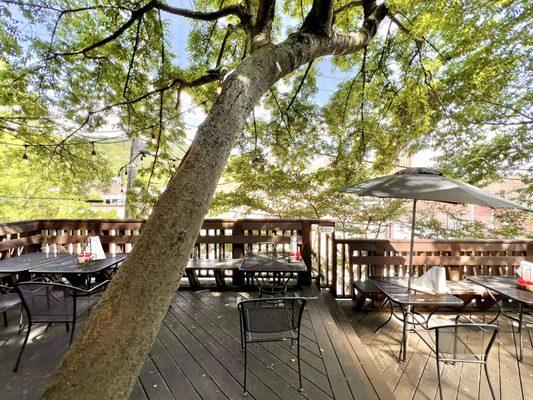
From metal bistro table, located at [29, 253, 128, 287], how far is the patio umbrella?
309 centimetres

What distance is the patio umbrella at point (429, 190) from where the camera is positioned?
2346mm

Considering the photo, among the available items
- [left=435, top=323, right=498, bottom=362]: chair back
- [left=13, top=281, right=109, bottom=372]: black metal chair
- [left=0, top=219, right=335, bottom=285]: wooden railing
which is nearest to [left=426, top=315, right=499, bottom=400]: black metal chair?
[left=435, top=323, right=498, bottom=362]: chair back

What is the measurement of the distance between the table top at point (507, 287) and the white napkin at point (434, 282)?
0.63m

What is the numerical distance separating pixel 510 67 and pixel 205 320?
674 centimetres

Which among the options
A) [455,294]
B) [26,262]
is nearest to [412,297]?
[455,294]

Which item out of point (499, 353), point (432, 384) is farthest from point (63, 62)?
point (499, 353)

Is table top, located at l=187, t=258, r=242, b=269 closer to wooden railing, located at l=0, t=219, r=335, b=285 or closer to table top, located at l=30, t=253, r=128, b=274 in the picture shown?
wooden railing, located at l=0, t=219, r=335, b=285

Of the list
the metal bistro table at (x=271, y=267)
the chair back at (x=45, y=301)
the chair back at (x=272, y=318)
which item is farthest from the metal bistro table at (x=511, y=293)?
the chair back at (x=45, y=301)

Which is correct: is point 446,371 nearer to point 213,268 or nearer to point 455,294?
point 455,294

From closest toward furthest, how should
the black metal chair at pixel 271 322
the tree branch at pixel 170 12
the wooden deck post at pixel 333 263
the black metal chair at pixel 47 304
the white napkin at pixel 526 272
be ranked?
the black metal chair at pixel 271 322 → the black metal chair at pixel 47 304 → the tree branch at pixel 170 12 → the white napkin at pixel 526 272 → the wooden deck post at pixel 333 263

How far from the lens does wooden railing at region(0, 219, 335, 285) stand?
13.4ft

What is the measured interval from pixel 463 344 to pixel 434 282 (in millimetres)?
645

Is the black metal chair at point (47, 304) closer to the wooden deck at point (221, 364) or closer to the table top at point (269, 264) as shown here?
the wooden deck at point (221, 364)

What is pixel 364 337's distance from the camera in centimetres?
305
